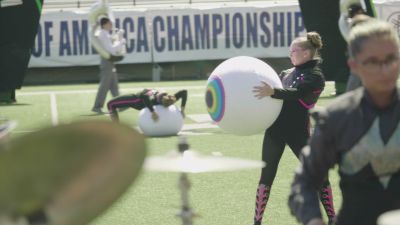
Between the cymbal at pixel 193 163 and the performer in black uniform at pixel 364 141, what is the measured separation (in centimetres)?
24

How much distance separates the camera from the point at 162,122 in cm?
1442

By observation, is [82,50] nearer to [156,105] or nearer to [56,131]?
[156,105]

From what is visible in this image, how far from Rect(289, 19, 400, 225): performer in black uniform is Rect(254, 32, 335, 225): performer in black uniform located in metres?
3.69

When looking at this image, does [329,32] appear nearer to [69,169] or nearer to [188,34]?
[188,34]

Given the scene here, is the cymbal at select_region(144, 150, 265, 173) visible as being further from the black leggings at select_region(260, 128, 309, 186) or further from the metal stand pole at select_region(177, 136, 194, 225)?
the black leggings at select_region(260, 128, 309, 186)

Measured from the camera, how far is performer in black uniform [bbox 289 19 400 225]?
3.44 meters

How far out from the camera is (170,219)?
8.27 meters

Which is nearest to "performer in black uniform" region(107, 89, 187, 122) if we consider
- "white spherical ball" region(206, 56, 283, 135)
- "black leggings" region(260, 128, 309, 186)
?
"black leggings" region(260, 128, 309, 186)

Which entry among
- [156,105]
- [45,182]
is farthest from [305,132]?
[156,105]

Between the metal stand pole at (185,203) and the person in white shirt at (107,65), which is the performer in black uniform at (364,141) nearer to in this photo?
the metal stand pole at (185,203)

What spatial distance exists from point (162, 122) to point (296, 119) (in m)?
7.25

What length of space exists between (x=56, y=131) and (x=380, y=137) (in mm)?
1580

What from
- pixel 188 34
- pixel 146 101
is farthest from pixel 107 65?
pixel 188 34

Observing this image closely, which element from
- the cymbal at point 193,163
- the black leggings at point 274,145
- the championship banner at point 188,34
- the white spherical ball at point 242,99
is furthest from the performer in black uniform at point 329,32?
the cymbal at point 193,163
